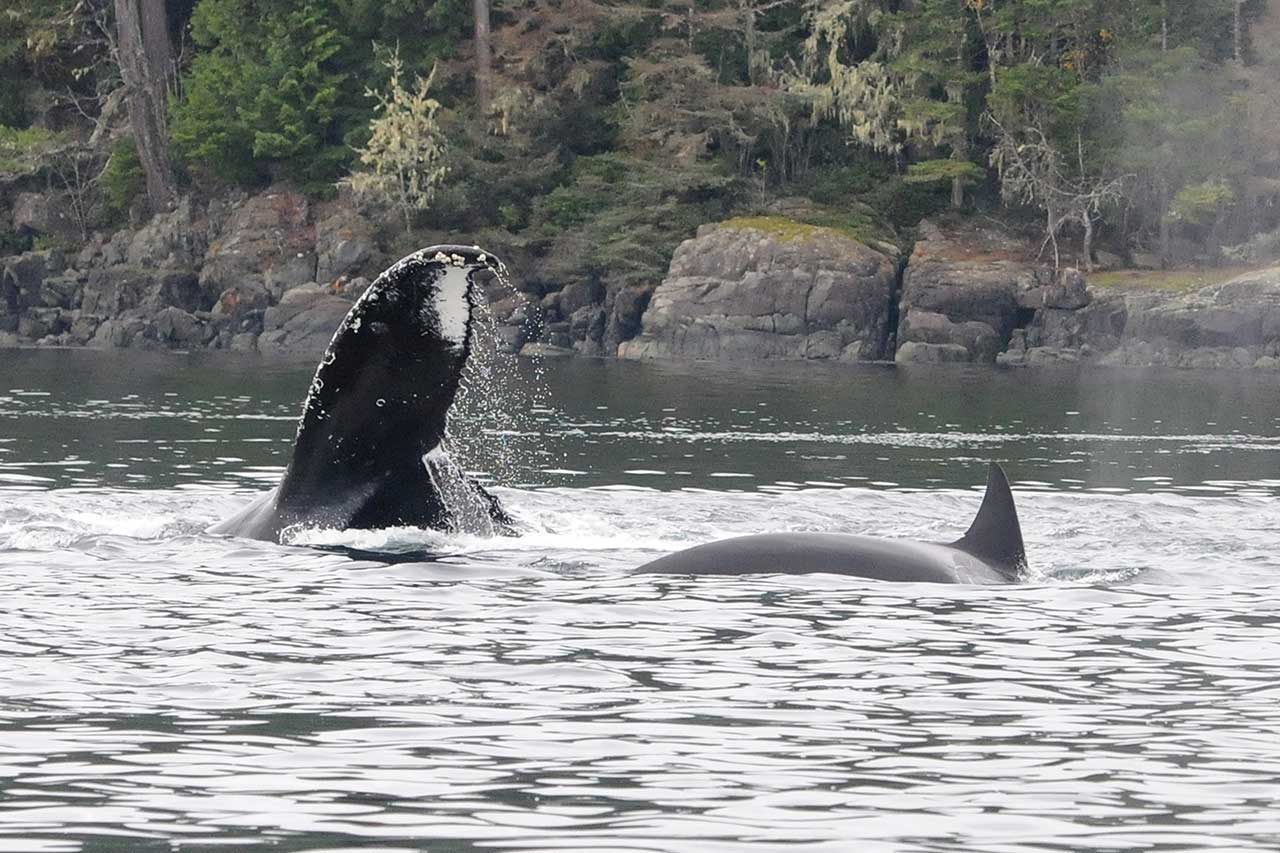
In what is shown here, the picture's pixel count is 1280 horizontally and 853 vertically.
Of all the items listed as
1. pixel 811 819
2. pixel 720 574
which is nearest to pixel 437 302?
pixel 720 574

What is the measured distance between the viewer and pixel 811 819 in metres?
7.48

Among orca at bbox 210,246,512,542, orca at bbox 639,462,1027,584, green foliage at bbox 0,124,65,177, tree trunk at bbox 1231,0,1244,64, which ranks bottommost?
orca at bbox 639,462,1027,584

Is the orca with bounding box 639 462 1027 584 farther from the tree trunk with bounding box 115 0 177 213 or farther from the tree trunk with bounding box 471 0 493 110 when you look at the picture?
the tree trunk with bounding box 115 0 177 213

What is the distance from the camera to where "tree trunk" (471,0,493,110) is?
6234cm

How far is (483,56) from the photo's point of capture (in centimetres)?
6288

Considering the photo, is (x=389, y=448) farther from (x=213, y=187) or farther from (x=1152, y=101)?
(x=213, y=187)

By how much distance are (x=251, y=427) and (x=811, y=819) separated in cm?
2334

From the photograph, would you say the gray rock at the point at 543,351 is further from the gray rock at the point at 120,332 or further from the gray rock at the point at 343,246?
the gray rock at the point at 120,332

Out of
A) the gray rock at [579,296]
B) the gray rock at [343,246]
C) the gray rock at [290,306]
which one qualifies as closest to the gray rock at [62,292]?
the gray rock at [290,306]

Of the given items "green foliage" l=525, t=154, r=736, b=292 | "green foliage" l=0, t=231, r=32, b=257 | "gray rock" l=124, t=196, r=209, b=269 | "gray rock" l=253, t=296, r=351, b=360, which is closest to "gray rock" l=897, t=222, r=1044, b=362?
"green foliage" l=525, t=154, r=736, b=292

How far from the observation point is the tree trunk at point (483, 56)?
62.3 metres

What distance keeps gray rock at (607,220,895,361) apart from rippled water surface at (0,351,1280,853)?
32906 mm

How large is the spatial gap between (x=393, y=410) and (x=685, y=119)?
1856 inches

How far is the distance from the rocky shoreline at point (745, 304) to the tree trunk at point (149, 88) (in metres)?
3.39
